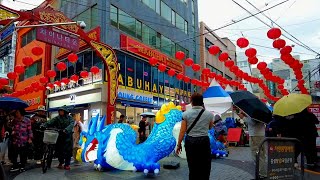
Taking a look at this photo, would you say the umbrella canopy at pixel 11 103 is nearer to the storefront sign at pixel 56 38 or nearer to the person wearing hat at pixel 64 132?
the person wearing hat at pixel 64 132

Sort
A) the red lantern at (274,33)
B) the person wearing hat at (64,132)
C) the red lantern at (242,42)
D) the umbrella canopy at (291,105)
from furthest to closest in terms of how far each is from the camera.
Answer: the red lantern at (242,42) → the red lantern at (274,33) → the person wearing hat at (64,132) → the umbrella canopy at (291,105)

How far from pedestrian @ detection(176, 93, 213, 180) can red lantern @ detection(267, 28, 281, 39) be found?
298 inches

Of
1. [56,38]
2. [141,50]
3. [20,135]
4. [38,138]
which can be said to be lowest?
[38,138]

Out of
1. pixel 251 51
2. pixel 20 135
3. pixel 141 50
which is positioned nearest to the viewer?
pixel 20 135

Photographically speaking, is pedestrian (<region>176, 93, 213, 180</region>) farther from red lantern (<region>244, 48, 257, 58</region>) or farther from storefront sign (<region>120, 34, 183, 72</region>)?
storefront sign (<region>120, 34, 183, 72</region>)

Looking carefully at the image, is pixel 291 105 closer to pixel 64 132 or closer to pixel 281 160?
pixel 281 160

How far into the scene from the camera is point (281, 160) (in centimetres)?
498

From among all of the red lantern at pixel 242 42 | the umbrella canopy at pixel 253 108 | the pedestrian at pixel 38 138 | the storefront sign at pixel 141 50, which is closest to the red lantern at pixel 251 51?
the red lantern at pixel 242 42

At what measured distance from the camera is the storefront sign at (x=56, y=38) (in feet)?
40.4

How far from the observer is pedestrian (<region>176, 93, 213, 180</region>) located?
4.89 meters

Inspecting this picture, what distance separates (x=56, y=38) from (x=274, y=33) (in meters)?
8.72

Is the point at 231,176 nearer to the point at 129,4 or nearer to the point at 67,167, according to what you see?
the point at 67,167

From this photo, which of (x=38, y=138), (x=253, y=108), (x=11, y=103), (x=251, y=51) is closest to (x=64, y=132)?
(x=11, y=103)

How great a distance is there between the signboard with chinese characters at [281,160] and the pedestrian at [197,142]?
3.09 feet
